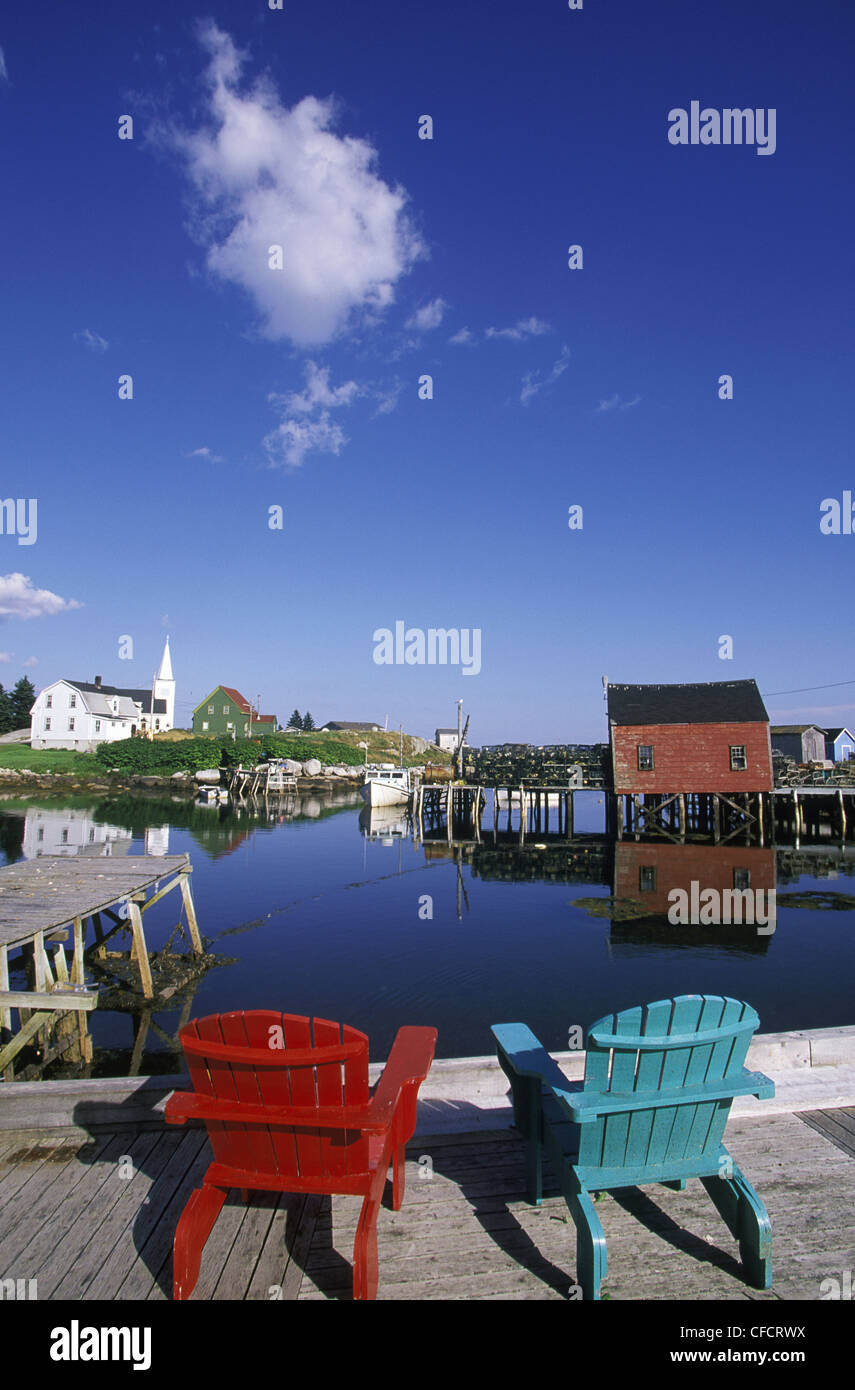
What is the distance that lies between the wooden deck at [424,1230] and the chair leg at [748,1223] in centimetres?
9

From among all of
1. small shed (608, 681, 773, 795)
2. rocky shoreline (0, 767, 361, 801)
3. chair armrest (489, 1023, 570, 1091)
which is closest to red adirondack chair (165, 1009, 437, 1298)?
chair armrest (489, 1023, 570, 1091)

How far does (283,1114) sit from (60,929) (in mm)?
8926

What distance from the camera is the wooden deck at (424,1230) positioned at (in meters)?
3.43

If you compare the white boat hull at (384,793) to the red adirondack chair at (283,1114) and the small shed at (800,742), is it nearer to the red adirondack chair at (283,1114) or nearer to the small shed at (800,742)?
the small shed at (800,742)

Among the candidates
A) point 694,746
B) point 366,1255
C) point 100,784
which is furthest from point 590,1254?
point 100,784

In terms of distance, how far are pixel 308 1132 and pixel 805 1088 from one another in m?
3.83

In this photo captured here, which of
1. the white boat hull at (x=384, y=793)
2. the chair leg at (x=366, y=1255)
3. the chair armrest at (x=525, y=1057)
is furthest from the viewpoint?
the white boat hull at (x=384, y=793)

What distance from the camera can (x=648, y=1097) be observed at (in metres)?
3.42

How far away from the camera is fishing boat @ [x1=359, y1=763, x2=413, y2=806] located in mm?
59150

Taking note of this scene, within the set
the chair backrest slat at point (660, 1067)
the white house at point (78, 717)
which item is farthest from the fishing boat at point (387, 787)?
the chair backrest slat at point (660, 1067)

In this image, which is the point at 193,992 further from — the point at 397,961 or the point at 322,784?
the point at 322,784

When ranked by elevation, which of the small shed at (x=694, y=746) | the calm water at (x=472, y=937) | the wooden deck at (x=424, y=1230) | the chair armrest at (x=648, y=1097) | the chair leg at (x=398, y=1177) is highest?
the small shed at (x=694, y=746)

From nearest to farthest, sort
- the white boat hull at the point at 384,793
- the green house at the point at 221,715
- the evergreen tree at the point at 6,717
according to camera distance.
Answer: the white boat hull at the point at 384,793
the evergreen tree at the point at 6,717
the green house at the point at 221,715

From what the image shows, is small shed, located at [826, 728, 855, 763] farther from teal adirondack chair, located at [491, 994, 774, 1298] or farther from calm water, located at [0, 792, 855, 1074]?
teal adirondack chair, located at [491, 994, 774, 1298]
